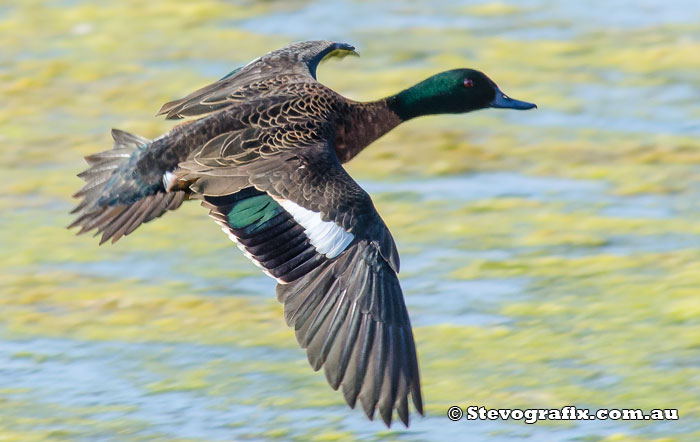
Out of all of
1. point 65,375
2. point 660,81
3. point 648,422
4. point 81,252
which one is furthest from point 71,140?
point 648,422

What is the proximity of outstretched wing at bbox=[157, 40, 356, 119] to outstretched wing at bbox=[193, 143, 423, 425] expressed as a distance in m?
0.70

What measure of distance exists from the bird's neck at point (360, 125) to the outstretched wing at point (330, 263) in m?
0.61

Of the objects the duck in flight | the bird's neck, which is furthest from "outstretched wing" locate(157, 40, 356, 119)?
the bird's neck

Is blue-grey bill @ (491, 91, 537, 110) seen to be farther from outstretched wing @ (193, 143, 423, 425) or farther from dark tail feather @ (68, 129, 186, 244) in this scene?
dark tail feather @ (68, 129, 186, 244)

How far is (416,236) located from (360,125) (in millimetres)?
1328

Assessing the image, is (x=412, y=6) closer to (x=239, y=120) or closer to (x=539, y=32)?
(x=539, y=32)

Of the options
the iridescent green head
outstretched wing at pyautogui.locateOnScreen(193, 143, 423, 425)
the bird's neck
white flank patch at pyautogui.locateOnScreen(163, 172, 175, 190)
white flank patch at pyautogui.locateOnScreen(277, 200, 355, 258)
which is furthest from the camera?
the iridescent green head

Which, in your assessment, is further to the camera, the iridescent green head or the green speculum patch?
the iridescent green head

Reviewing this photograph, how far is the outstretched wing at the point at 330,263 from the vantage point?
4828 millimetres

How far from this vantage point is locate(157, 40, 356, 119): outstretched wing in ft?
20.4

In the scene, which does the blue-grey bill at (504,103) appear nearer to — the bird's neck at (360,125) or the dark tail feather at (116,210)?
the bird's neck at (360,125)

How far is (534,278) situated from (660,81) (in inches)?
122

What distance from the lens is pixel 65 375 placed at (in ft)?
20.0

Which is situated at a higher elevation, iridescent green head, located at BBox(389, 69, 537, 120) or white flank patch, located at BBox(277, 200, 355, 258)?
iridescent green head, located at BBox(389, 69, 537, 120)
